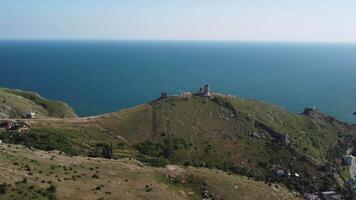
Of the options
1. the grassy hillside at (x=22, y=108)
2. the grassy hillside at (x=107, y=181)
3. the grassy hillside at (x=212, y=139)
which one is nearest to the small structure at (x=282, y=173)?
the grassy hillside at (x=212, y=139)

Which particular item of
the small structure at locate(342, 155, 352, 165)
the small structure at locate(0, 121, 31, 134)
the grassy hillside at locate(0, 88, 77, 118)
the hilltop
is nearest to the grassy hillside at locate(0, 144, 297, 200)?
the hilltop

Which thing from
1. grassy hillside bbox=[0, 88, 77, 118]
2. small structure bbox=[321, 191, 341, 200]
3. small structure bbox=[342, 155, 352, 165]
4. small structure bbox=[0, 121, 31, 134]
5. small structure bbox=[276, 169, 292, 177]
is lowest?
small structure bbox=[321, 191, 341, 200]

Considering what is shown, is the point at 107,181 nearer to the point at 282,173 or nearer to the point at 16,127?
the point at 16,127

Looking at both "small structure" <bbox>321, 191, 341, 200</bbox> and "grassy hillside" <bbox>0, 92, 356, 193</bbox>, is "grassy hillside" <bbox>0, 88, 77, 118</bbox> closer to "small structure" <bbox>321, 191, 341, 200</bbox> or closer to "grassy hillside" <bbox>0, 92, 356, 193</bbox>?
"grassy hillside" <bbox>0, 92, 356, 193</bbox>

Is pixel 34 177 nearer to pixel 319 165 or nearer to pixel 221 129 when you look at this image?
pixel 221 129

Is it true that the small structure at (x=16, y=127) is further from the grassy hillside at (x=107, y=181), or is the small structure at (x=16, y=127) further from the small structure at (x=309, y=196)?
the small structure at (x=309, y=196)

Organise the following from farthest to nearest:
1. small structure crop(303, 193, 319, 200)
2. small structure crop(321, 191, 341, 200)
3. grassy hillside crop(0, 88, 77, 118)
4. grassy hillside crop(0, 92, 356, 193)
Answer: grassy hillside crop(0, 88, 77, 118) < grassy hillside crop(0, 92, 356, 193) < small structure crop(321, 191, 341, 200) < small structure crop(303, 193, 319, 200)
